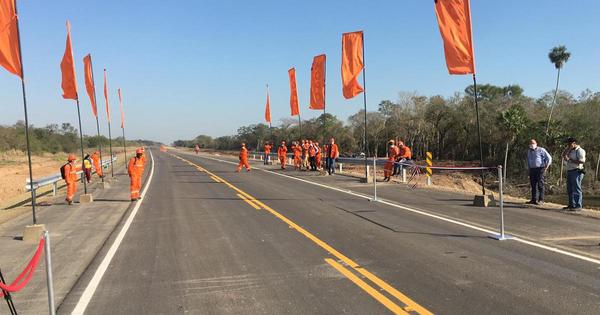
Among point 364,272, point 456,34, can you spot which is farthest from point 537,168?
point 364,272

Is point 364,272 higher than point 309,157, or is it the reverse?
point 309,157

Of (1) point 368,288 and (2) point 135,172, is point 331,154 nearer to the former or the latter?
(2) point 135,172

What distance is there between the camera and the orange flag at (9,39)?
924cm

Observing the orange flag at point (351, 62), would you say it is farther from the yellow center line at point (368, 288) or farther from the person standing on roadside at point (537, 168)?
the yellow center line at point (368, 288)

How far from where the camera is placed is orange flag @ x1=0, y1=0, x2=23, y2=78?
30.3 feet

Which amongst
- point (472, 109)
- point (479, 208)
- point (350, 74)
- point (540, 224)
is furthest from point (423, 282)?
point (472, 109)

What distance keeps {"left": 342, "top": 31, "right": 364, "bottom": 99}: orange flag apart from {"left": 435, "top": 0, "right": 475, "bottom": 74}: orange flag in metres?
8.83

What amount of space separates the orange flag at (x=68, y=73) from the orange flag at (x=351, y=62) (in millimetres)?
11905

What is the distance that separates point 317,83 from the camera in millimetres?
28734

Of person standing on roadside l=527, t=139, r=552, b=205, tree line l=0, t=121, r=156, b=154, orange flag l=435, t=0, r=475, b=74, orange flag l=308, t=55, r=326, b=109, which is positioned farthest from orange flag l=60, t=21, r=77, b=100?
tree line l=0, t=121, r=156, b=154

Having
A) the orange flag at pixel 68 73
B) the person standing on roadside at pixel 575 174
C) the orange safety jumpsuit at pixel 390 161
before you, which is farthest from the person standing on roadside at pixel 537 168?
the orange flag at pixel 68 73

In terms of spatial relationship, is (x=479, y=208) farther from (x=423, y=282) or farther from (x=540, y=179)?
(x=423, y=282)

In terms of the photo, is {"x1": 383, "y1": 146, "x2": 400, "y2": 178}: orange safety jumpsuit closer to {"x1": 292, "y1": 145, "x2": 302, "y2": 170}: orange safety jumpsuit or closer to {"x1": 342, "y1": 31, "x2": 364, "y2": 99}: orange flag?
{"x1": 342, "y1": 31, "x2": 364, "y2": 99}: orange flag

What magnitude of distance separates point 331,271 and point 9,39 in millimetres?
7774
